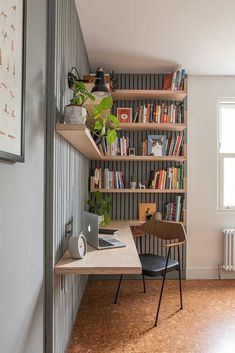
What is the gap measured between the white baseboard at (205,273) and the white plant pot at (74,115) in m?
2.70

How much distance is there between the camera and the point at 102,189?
3.37 meters

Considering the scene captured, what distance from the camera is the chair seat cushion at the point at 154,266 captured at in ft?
8.07

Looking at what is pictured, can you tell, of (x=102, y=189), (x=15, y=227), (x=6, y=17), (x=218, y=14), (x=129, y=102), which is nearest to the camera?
(x=6, y=17)

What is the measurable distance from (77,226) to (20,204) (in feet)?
4.26

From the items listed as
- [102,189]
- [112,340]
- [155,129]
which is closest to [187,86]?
[155,129]

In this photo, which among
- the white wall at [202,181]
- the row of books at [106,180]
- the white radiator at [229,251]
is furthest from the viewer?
the white wall at [202,181]

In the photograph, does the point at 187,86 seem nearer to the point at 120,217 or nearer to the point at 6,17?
the point at 120,217

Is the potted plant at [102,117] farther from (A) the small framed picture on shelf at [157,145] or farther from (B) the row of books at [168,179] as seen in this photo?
(B) the row of books at [168,179]

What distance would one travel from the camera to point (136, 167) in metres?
3.59

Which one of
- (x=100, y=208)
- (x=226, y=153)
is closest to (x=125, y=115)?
(x=100, y=208)

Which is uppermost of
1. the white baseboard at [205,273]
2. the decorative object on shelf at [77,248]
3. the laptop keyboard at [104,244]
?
the decorative object on shelf at [77,248]

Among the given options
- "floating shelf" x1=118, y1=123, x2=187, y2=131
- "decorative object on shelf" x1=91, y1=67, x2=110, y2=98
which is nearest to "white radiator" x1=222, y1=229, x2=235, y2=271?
"floating shelf" x1=118, y1=123, x2=187, y2=131

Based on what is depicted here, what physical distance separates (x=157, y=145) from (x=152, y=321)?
1933 millimetres

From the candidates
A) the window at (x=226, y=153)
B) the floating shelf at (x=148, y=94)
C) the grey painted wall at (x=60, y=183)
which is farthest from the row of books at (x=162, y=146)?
the grey painted wall at (x=60, y=183)
